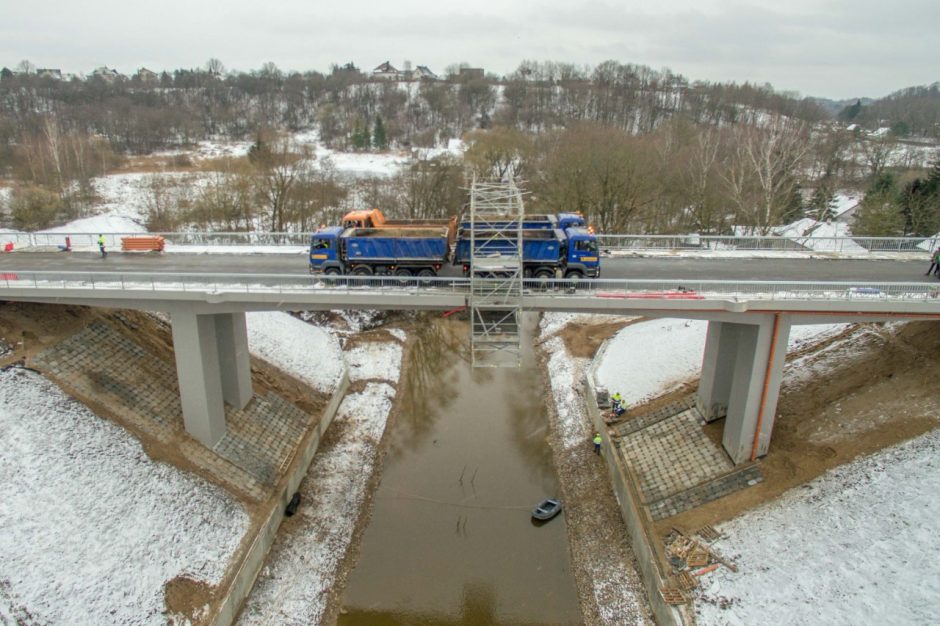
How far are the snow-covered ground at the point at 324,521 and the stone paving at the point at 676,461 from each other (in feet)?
39.0

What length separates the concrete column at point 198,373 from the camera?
74.6ft

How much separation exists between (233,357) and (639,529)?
59.1ft

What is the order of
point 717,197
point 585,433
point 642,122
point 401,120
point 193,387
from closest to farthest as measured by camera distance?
1. point 193,387
2. point 585,433
3. point 717,197
4. point 642,122
5. point 401,120

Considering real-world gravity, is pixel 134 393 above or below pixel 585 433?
above

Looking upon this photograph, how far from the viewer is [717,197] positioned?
165ft

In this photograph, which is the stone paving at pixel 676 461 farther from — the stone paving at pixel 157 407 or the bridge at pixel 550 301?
the stone paving at pixel 157 407

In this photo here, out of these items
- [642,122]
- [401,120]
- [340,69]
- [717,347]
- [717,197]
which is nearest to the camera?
[717,347]

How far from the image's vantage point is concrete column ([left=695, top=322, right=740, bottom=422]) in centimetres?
2472

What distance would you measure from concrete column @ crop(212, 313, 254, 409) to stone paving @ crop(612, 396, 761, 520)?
1719cm

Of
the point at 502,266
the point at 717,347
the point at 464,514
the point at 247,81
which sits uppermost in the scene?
the point at 247,81

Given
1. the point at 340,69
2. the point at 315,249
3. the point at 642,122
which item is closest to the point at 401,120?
the point at 642,122

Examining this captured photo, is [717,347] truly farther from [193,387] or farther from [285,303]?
[193,387]

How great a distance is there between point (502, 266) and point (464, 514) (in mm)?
10481

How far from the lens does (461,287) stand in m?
23.0
